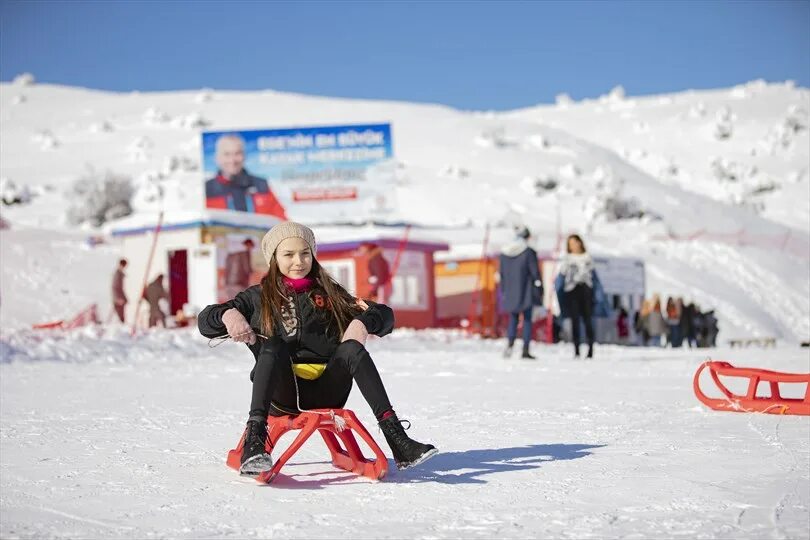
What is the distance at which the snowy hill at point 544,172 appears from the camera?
14672 mm

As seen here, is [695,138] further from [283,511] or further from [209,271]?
[283,511]

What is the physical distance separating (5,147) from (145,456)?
11003 mm

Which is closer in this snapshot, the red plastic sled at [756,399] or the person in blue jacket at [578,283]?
the red plastic sled at [756,399]

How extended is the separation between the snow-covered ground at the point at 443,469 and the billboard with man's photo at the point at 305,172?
20.0 m

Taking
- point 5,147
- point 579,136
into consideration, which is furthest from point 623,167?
point 5,147

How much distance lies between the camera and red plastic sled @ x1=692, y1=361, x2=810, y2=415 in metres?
6.24

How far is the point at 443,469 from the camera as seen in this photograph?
14.7ft

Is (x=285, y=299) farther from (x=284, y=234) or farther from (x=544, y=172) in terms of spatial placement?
(x=544, y=172)

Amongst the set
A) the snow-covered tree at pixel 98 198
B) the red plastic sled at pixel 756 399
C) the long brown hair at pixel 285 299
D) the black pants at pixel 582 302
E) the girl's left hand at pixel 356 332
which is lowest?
the red plastic sled at pixel 756 399

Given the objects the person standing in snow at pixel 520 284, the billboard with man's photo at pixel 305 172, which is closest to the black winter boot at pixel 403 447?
the person standing in snow at pixel 520 284

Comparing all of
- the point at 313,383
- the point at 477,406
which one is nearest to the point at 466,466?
the point at 313,383

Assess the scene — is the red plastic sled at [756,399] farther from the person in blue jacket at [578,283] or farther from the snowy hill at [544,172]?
the snowy hill at [544,172]

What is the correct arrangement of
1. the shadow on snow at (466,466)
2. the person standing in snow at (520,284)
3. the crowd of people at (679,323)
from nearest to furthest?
the shadow on snow at (466,466), the person standing in snow at (520,284), the crowd of people at (679,323)

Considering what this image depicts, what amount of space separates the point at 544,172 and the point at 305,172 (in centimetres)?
2200
